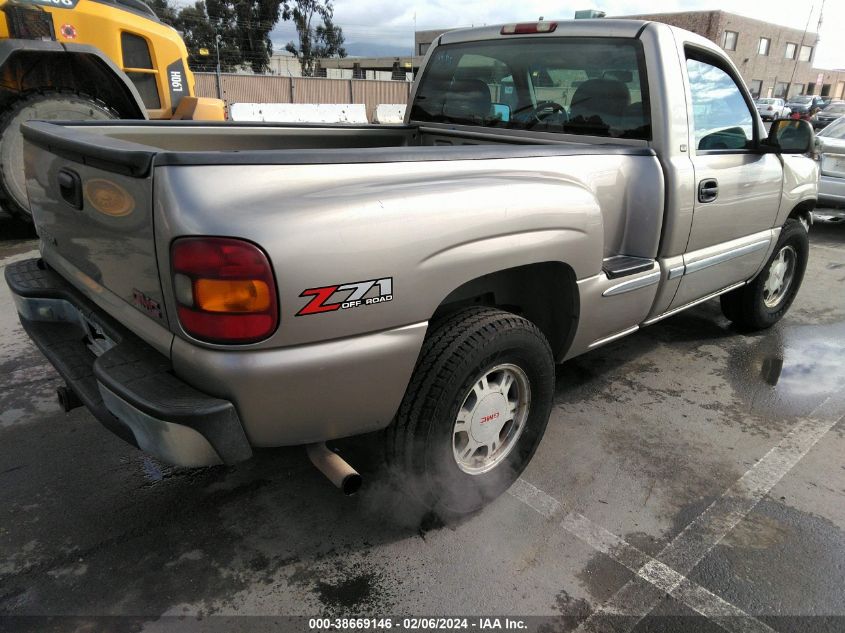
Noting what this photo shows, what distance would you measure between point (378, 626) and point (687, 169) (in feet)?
8.37

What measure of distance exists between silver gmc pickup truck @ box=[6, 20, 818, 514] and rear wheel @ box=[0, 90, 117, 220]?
→ 3.69 m

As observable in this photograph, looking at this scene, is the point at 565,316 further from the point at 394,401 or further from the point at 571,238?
the point at 394,401

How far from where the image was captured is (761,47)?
55.9 m

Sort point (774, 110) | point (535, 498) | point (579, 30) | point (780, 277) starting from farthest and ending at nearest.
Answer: point (774, 110), point (780, 277), point (579, 30), point (535, 498)

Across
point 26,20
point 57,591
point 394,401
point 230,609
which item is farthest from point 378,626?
point 26,20

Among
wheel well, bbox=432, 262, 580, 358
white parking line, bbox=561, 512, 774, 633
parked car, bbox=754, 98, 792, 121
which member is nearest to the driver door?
wheel well, bbox=432, 262, 580, 358

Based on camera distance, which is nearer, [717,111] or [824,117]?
[717,111]

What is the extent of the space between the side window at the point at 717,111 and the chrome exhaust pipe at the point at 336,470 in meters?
2.50

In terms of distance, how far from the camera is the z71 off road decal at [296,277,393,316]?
1.73m

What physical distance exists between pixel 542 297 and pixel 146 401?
1.76 meters

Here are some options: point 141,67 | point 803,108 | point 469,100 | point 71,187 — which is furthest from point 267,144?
point 803,108

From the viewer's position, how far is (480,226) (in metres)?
2.12

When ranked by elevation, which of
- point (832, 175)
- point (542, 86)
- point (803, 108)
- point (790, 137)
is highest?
point (542, 86)

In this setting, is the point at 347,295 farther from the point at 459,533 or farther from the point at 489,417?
the point at 459,533
